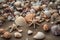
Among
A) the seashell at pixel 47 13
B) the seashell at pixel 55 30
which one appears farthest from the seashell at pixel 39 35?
the seashell at pixel 47 13

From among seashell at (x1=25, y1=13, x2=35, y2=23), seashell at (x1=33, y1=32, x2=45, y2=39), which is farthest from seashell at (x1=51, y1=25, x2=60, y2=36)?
seashell at (x1=25, y1=13, x2=35, y2=23)

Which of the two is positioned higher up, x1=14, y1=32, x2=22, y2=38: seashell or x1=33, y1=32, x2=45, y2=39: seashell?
x1=14, y1=32, x2=22, y2=38: seashell

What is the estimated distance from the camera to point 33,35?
967 millimetres

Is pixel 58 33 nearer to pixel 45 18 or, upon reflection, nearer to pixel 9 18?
pixel 45 18

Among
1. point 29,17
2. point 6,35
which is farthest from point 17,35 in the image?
point 29,17

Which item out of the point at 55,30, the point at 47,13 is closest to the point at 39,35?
Answer: the point at 55,30

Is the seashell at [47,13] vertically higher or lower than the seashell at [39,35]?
higher

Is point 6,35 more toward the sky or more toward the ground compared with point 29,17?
more toward the ground

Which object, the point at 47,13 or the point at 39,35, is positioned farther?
the point at 47,13

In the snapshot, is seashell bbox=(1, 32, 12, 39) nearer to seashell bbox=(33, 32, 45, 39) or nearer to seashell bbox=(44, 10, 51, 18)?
seashell bbox=(33, 32, 45, 39)

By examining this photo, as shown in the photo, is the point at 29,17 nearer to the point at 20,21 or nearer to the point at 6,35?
the point at 20,21

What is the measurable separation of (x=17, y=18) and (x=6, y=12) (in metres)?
0.15

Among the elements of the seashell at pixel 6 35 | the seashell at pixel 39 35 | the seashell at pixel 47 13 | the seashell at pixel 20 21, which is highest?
the seashell at pixel 47 13

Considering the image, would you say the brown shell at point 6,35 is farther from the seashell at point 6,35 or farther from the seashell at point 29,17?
the seashell at point 29,17
